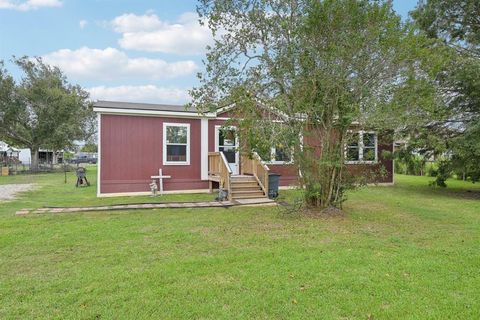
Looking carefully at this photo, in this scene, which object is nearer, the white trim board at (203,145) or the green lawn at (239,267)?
the green lawn at (239,267)

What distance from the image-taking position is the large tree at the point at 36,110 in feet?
81.7

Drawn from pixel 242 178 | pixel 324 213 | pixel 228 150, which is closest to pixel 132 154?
pixel 228 150

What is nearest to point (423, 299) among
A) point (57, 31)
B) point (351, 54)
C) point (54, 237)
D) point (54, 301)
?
point (54, 301)

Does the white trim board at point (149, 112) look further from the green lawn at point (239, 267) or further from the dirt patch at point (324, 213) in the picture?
the dirt patch at point (324, 213)

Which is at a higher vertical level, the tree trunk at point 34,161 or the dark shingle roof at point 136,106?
the dark shingle roof at point 136,106

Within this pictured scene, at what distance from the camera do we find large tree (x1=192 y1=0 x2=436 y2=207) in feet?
21.6

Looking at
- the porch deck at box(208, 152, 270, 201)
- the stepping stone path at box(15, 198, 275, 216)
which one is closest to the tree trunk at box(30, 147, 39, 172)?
the porch deck at box(208, 152, 270, 201)

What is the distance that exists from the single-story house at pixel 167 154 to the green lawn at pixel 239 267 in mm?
3941

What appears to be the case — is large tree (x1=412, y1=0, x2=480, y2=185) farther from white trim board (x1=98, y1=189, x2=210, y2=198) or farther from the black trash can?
white trim board (x1=98, y1=189, x2=210, y2=198)

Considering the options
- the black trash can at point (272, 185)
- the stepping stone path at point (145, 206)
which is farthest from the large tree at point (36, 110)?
the black trash can at point (272, 185)

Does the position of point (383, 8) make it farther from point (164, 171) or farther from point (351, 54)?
point (164, 171)

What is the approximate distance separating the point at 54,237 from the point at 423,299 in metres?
5.26

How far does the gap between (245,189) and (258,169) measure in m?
0.95

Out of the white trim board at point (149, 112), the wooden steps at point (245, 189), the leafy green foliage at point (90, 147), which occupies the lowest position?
the wooden steps at point (245, 189)
